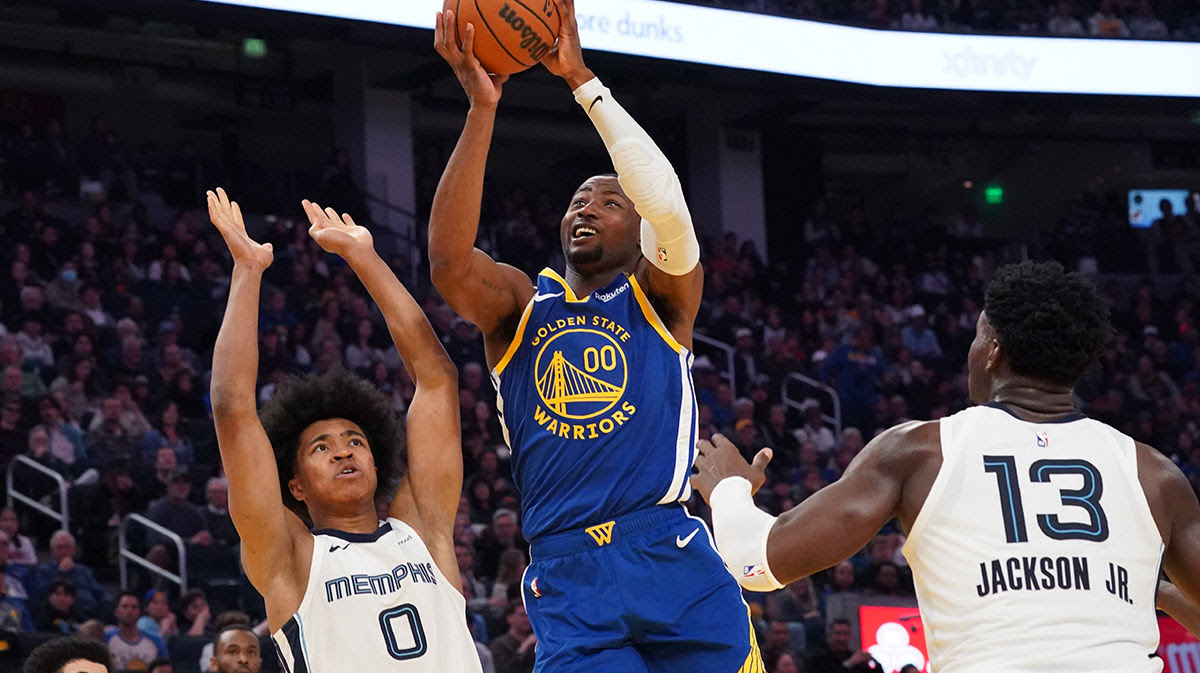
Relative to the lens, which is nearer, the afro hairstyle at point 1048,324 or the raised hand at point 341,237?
the afro hairstyle at point 1048,324

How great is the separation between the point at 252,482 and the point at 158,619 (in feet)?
19.9

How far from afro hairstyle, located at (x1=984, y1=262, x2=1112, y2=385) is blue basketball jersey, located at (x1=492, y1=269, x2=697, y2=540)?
132cm

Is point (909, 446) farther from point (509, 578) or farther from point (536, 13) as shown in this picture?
point (509, 578)

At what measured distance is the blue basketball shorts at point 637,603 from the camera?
4258 mm

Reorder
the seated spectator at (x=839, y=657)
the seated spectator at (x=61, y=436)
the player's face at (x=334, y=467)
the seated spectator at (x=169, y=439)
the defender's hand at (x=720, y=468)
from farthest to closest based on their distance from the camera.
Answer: the seated spectator at (x=169, y=439), the seated spectator at (x=61, y=436), the seated spectator at (x=839, y=657), the player's face at (x=334, y=467), the defender's hand at (x=720, y=468)

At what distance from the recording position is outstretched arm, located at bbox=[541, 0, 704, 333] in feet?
14.6

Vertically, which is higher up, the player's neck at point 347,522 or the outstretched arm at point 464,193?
the outstretched arm at point 464,193

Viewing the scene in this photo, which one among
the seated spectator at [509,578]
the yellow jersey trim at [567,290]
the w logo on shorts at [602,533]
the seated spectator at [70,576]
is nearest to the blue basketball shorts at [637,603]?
the w logo on shorts at [602,533]

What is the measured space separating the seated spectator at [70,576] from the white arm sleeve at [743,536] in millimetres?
7295

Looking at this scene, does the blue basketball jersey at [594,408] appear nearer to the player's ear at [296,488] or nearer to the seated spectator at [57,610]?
the player's ear at [296,488]

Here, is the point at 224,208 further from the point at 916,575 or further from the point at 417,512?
the point at 916,575

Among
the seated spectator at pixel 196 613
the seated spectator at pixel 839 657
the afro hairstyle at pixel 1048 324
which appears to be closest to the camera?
the afro hairstyle at pixel 1048 324

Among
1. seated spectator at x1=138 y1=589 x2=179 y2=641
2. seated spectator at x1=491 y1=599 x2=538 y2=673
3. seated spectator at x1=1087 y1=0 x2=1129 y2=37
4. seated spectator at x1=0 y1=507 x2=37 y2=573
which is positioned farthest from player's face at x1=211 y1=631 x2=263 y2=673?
seated spectator at x1=1087 y1=0 x2=1129 y2=37

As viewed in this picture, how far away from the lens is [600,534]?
439 cm
